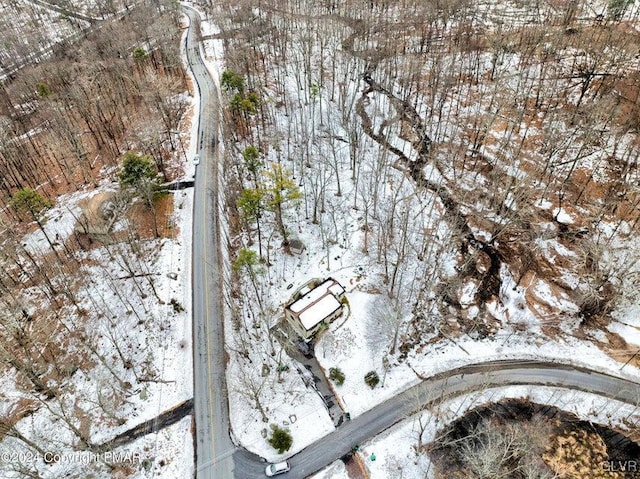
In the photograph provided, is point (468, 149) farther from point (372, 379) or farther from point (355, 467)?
point (355, 467)

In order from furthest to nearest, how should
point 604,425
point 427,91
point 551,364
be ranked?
point 427,91
point 551,364
point 604,425

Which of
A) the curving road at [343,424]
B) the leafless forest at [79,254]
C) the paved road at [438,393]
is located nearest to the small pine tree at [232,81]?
the leafless forest at [79,254]

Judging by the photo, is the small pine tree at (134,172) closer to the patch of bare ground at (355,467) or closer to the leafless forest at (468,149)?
the leafless forest at (468,149)

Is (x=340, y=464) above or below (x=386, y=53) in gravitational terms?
below

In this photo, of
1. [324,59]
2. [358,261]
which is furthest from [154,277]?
[324,59]

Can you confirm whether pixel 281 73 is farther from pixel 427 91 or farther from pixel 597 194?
pixel 597 194

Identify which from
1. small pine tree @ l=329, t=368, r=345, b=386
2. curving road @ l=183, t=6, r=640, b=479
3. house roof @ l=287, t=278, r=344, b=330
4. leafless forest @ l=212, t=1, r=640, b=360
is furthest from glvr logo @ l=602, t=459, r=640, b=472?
house roof @ l=287, t=278, r=344, b=330
